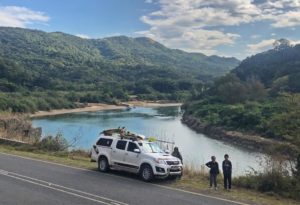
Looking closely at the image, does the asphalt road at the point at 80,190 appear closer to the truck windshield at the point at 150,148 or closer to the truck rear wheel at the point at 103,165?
the truck rear wheel at the point at 103,165

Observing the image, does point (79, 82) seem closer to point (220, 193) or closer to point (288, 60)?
point (288, 60)

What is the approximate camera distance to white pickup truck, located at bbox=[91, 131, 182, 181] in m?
18.3

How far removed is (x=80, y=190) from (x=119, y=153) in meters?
4.31

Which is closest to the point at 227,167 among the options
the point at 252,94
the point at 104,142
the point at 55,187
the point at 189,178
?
the point at 189,178

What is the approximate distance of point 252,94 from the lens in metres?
113

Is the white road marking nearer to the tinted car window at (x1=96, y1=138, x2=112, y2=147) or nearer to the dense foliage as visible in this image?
the tinted car window at (x1=96, y1=138, x2=112, y2=147)

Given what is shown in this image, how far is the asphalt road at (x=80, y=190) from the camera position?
14234mm

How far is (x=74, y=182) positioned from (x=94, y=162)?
567cm

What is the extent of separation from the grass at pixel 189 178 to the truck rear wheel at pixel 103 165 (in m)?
0.80

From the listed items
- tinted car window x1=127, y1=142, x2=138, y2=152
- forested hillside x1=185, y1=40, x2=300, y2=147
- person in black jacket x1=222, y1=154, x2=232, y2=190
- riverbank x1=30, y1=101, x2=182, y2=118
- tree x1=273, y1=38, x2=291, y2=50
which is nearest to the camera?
person in black jacket x1=222, y1=154, x2=232, y2=190

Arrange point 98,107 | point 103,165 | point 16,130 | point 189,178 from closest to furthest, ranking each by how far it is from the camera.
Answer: point 189,178
point 103,165
point 16,130
point 98,107

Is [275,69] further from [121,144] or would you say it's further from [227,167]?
[227,167]

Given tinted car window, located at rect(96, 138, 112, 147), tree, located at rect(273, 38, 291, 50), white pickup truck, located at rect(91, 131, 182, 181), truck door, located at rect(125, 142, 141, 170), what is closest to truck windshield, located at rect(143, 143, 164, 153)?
white pickup truck, located at rect(91, 131, 182, 181)

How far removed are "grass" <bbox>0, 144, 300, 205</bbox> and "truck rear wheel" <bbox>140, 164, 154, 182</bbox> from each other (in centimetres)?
45
